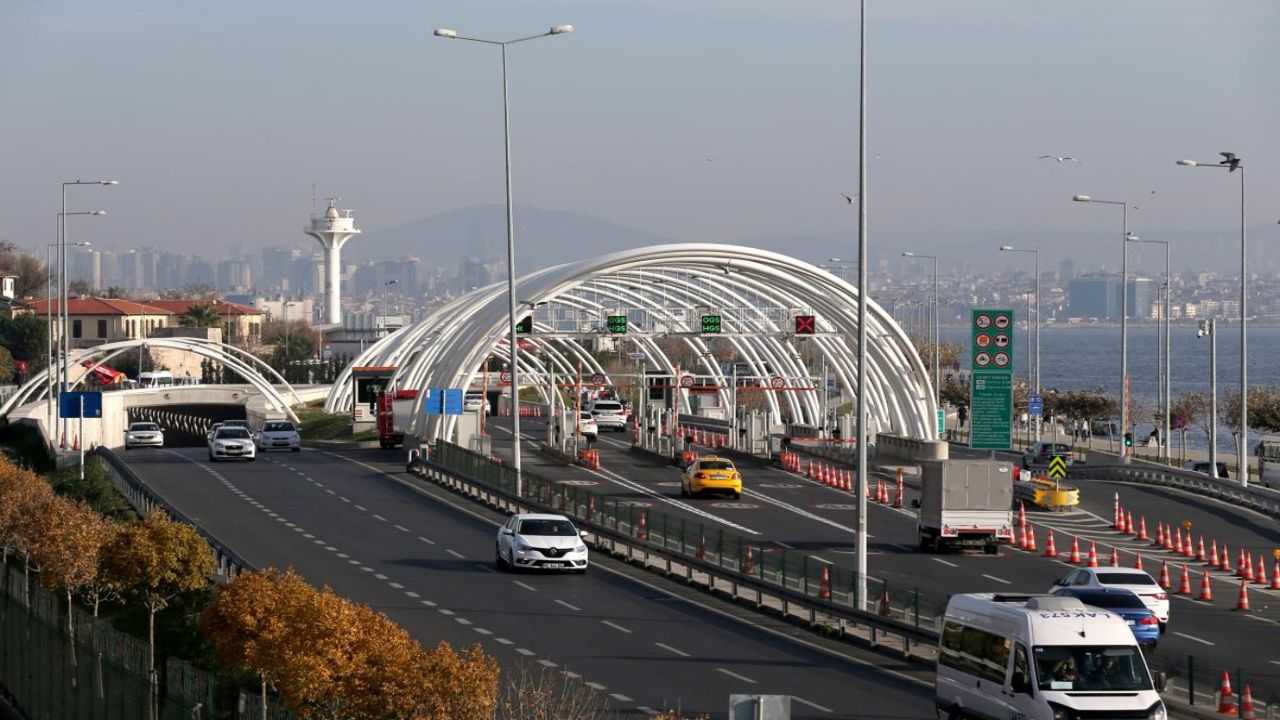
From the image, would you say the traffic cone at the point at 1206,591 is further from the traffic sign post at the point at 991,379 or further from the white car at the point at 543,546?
the white car at the point at 543,546

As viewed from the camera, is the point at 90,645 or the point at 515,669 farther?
the point at 515,669

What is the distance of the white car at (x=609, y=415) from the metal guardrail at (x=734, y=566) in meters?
41.9

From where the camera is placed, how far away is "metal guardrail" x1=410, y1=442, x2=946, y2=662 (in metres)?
27.1

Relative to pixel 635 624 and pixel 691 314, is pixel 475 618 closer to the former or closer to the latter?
pixel 635 624

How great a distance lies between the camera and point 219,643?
66.2 ft

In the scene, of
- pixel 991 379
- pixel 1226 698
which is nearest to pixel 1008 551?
pixel 991 379

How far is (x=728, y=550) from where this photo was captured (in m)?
34.6

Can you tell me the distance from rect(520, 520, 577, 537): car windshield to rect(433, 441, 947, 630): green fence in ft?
5.26

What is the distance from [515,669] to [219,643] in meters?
5.29

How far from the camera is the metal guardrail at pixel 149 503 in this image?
3356 centimetres

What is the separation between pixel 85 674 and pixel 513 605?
993cm

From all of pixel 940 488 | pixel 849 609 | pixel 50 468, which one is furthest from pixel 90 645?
pixel 50 468

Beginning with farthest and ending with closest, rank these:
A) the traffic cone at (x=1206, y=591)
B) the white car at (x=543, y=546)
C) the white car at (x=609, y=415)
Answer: the white car at (x=609, y=415) → the white car at (x=543, y=546) → the traffic cone at (x=1206, y=591)

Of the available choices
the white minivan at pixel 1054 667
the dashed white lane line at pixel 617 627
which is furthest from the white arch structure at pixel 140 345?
the white minivan at pixel 1054 667
